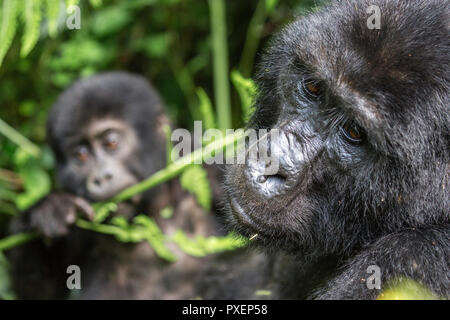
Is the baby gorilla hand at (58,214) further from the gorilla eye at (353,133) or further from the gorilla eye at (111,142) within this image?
the gorilla eye at (353,133)

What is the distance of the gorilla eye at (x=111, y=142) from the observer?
4184 millimetres

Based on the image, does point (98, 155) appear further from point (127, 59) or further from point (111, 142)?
point (127, 59)

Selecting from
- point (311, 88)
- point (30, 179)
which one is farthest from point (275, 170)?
point (30, 179)

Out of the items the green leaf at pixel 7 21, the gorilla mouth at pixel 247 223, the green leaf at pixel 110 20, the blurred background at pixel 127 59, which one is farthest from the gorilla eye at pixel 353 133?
the green leaf at pixel 110 20

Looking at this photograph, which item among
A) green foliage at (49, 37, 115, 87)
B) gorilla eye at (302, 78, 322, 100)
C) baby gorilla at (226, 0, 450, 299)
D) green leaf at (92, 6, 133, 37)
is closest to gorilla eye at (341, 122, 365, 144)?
baby gorilla at (226, 0, 450, 299)

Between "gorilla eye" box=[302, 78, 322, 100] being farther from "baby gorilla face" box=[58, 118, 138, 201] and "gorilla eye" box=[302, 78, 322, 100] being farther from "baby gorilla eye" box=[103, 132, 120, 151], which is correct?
"baby gorilla eye" box=[103, 132, 120, 151]

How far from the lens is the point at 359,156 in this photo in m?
2.15

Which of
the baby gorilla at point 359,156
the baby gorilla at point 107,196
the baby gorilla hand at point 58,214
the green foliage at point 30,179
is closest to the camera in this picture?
the baby gorilla at point 359,156

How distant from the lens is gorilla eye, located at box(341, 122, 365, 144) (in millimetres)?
2139

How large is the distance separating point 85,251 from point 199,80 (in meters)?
2.23

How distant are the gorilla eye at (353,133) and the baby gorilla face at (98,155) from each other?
2072mm
